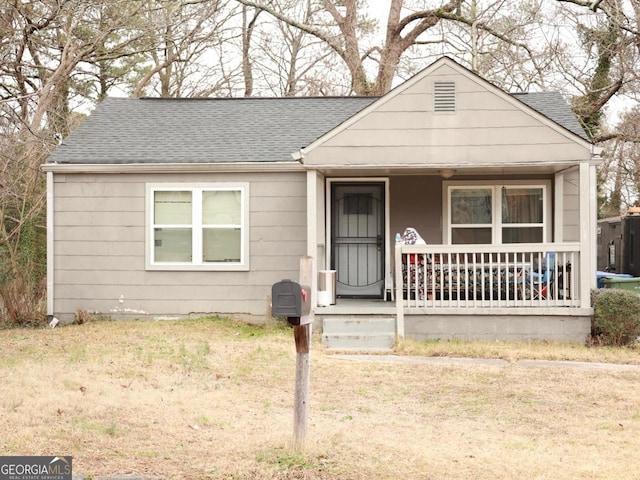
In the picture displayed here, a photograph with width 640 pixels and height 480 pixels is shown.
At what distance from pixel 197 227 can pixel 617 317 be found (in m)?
6.56

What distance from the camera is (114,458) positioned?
5566 mm

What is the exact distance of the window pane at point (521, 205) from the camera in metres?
13.8

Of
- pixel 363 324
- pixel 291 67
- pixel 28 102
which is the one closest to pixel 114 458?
pixel 363 324

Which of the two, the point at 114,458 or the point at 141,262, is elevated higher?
the point at 141,262

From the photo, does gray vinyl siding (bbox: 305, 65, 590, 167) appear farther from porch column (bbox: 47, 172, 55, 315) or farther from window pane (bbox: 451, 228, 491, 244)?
porch column (bbox: 47, 172, 55, 315)

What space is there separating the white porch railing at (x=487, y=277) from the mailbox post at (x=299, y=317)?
6091 millimetres

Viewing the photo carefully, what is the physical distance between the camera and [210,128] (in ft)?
48.1

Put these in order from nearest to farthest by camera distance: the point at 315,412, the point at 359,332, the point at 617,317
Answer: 1. the point at 315,412
2. the point at 617,317
3. the point at 359,332

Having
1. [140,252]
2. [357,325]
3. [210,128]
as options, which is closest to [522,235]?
[357,325]

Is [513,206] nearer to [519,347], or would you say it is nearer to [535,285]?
[535,285]

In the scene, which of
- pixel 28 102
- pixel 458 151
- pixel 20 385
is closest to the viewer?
pixel 20 385

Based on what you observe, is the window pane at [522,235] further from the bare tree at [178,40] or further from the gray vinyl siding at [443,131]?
the bare tree at [178,40]

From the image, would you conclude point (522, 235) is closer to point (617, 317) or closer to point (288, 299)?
point (617, 317)

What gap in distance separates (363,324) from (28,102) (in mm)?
12505
